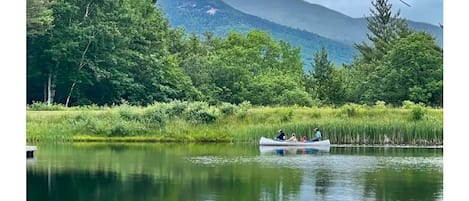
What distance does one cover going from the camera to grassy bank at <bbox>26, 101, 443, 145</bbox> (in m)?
22.7

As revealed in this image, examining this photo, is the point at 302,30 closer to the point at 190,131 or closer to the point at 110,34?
the point at 110,34

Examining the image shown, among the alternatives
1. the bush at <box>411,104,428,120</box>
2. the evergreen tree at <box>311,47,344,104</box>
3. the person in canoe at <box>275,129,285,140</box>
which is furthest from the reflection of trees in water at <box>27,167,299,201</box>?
the evergreen tree at <box>311,47,344,104</box>

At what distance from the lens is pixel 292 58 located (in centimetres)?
4134

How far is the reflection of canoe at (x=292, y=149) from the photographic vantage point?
2062 centimetres

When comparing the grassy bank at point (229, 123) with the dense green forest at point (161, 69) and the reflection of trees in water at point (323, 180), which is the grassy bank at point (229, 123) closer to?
the dense green forest at point (161, 69)

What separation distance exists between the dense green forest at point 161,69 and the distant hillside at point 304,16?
23940mm

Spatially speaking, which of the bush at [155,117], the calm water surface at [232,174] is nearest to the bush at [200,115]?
the bush at [155,117]

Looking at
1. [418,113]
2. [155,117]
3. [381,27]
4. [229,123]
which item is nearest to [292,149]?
[229,123]

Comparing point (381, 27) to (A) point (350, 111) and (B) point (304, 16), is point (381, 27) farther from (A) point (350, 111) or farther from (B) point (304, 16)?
(B) point (304, 16)

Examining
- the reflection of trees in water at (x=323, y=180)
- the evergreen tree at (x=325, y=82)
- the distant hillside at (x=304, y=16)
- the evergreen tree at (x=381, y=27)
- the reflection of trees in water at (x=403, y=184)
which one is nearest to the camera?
the reflection of trees in water at (x=403, y=184)

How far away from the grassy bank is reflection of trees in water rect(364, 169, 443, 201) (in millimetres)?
7204
